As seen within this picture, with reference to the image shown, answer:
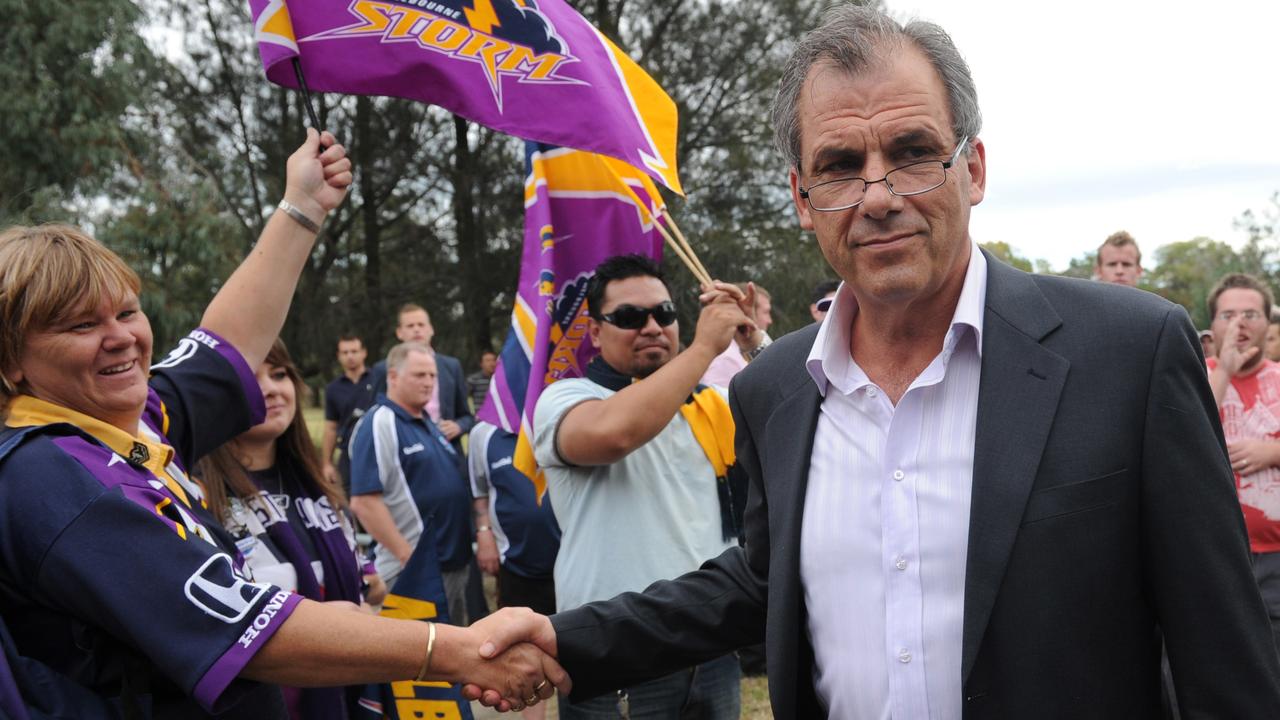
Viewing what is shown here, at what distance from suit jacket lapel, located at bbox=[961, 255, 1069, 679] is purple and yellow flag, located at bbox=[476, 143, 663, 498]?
2229mm

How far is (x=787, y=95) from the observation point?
2.17 metres

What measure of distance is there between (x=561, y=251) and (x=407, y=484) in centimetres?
207

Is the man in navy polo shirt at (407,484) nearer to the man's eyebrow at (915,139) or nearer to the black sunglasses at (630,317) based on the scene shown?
the black sunglasses at (630,317)

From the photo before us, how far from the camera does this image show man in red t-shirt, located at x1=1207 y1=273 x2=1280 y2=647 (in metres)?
4.61

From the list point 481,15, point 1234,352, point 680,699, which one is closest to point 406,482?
point 680,699

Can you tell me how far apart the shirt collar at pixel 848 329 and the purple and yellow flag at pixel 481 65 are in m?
1.38

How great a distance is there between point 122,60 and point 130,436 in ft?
31.2

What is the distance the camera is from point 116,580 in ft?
Answer: 6.38

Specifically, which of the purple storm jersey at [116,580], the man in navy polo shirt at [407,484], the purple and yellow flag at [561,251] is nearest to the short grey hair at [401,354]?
the man in navy polo shirt at [407,484]

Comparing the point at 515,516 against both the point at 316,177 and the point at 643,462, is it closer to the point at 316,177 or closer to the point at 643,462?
the point at 643,462

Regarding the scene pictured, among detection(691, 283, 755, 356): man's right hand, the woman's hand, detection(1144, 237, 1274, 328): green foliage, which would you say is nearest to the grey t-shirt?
detection(691, 283, 755, 356): man's right hand

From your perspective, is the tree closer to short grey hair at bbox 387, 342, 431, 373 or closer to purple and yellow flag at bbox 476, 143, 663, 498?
short grey hair at bbox 387, 342, 431, 373

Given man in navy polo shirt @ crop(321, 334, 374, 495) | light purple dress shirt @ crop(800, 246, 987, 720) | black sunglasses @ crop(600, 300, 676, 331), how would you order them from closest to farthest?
light purple dress shirt @ crop(800, 246, 987, 720)
black sunglasses @ crop(600, 300, 676, 331)
man in navy polo shirt @ crop(321, 334, 374, 495)

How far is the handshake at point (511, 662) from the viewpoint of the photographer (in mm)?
2502
